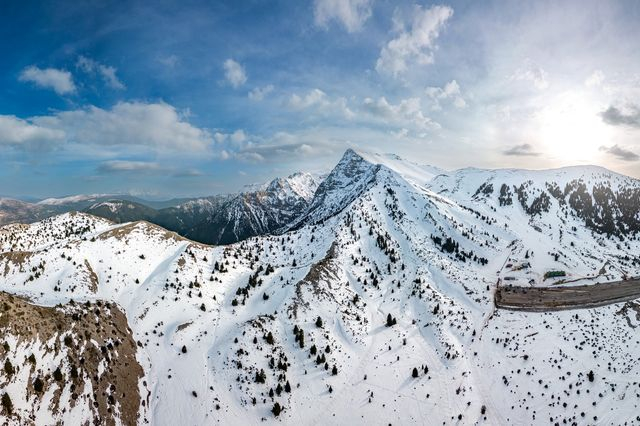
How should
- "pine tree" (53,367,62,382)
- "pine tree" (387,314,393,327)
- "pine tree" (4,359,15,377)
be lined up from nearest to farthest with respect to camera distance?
"pine tree" (4,359,15,377), "pine tree" (53,367,62,382), "pine tree" (387,314,393,327)

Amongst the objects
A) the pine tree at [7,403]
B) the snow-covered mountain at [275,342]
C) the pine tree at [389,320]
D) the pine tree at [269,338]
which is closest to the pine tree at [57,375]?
the snow-covered mountain at [275,342]

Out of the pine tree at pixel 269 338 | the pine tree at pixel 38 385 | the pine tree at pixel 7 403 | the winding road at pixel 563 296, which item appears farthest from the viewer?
the winding road at pixel 563 296

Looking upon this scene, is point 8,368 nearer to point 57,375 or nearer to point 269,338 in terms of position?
point 57,375

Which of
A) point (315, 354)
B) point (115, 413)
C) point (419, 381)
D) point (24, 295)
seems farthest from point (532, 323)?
point (24, 295)

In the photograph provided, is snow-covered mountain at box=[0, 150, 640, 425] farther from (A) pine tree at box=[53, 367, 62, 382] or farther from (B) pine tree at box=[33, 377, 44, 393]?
(A) pine tree at box=[53, 367, 62, 382]

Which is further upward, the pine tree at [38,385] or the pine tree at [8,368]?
the pine tree at [8,368]

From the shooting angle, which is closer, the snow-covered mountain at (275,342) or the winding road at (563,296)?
the snow-covered mountain at (275,342)

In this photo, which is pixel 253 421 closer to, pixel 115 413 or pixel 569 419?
pixel 115 413

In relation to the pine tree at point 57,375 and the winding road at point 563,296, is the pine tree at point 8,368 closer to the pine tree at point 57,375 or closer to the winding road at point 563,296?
the pine tree at point 57,375

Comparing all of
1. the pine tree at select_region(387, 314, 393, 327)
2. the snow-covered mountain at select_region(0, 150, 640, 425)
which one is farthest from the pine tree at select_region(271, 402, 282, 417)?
the pine tree at select_region(387, 314, 393, 327)
